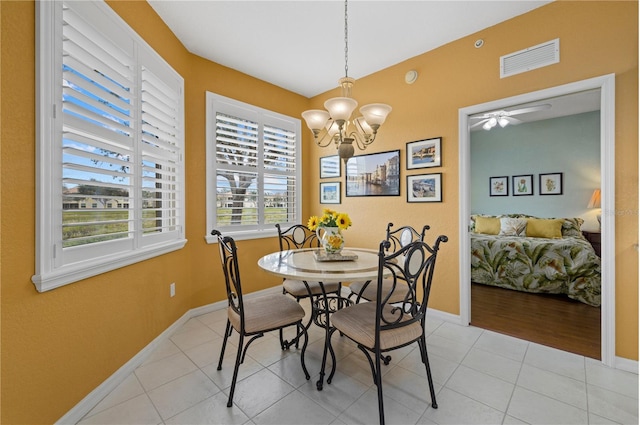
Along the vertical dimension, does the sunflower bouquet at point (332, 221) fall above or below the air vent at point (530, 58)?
below

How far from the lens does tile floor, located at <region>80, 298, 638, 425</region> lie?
5.12ft

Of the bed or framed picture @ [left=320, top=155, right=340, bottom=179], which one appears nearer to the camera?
the bed

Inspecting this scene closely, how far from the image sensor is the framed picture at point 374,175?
3270 millimetres

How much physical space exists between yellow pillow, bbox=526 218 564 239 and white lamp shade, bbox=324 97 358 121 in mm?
4245

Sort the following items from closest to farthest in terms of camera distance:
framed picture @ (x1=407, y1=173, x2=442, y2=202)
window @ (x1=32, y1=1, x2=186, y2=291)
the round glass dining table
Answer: window @ (x1=32, y1=1, x2=186, y2=291) < the round glass dining table < framed picture @ (x1=407, y1=173, x2=442, y2=202)

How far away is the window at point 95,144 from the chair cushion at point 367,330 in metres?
1.55

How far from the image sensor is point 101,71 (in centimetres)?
174

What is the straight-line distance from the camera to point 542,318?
287cm

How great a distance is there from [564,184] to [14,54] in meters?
7.14

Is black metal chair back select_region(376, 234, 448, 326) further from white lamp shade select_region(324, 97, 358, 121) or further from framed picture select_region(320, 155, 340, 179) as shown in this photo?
framed picture select_region(320, 155, 340, 179)

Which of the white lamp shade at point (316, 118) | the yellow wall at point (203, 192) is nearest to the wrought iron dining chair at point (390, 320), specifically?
the white lamp shade at point (316, 118)

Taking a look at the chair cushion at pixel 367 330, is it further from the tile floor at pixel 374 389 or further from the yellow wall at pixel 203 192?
the yellow wall at pixel 203 192

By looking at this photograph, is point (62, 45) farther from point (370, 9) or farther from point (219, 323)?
point (219, 323)

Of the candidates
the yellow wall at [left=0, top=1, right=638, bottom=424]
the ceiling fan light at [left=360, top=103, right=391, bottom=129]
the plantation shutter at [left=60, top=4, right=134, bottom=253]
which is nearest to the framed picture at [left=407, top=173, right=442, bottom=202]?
the yellow wall at [left=0, top=1, right=638, bottom=424]
